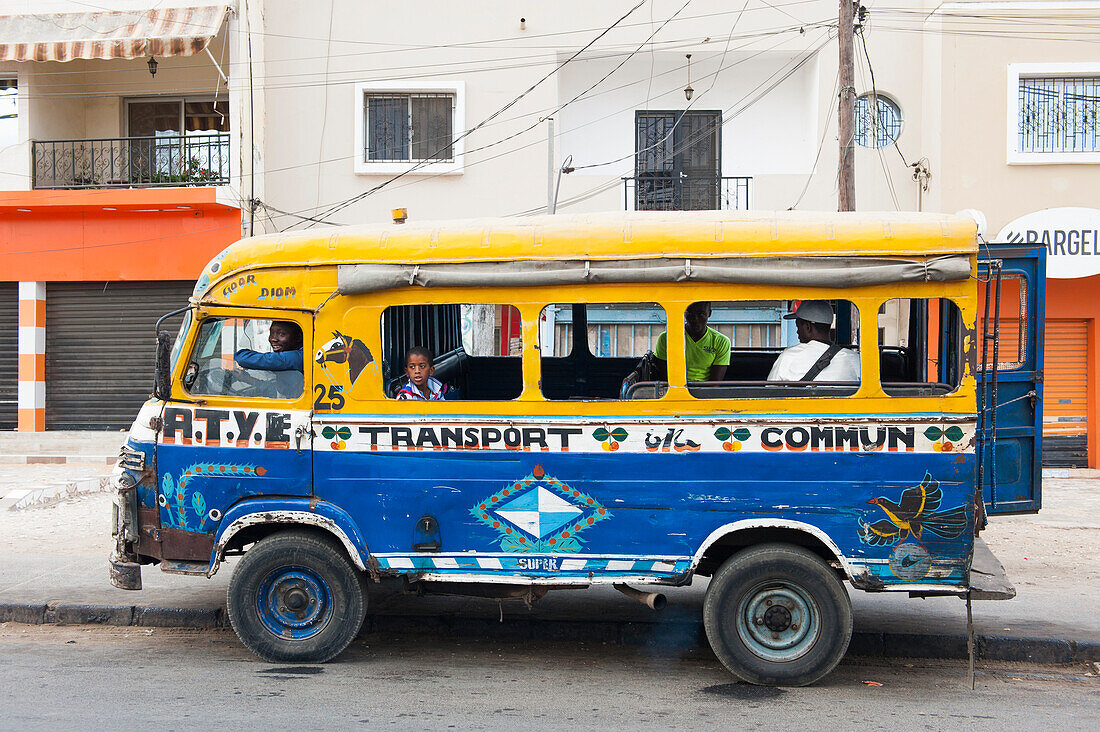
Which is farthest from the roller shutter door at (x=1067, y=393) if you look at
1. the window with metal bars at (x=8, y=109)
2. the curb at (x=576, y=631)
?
the window with metal bars at (x=8, y=109)

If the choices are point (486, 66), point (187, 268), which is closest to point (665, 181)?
point (486, 66)

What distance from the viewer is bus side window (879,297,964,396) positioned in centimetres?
558

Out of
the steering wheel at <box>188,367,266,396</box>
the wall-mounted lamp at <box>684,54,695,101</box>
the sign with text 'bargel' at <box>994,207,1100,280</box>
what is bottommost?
the steering wheel at <box>188,367,266,396</box>

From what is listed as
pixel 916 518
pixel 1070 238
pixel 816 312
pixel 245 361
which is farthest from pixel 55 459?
pixel 1070 238

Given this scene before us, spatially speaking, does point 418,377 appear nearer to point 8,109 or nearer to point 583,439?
point 583,439

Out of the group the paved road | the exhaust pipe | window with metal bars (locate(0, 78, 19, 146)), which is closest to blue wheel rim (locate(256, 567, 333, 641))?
the paved road

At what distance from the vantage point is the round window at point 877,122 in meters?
15.8

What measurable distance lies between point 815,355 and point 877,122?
11.3 metres

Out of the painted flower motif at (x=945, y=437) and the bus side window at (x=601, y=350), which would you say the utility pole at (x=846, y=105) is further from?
the painted flower motif at (x=945, y=437)

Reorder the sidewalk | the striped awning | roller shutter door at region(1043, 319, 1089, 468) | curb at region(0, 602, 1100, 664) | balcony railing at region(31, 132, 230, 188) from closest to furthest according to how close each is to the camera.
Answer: curb at region(0, 602, 1100, 664) < the sidewalk < the striped awning < roller shutter door at region(1043, 319, 1089, 468) < balcony railing at region(31, 132, 230, 188)

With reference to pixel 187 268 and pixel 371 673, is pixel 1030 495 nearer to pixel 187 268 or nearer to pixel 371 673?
pixel 371 673

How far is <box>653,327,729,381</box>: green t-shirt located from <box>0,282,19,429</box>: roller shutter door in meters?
13.7

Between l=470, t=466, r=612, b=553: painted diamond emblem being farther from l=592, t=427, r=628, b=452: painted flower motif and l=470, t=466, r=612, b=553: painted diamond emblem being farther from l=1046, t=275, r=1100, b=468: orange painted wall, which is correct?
l=1046, t=275, r=1100, b=468: orange painted wall

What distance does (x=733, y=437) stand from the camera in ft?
18.4
